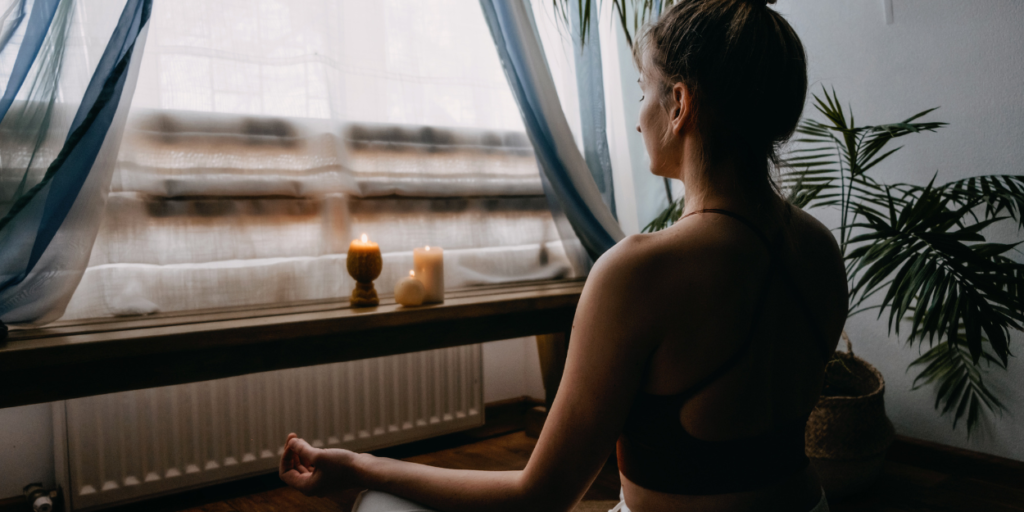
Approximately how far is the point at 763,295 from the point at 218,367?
3.43 ft

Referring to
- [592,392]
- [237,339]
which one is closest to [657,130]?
[592,392]

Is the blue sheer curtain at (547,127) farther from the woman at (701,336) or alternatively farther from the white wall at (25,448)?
the white wall at (25,448)

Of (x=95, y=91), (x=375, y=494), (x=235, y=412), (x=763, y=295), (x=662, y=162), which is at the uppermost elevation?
(x=95, y=91)

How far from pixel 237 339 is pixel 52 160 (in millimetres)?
508

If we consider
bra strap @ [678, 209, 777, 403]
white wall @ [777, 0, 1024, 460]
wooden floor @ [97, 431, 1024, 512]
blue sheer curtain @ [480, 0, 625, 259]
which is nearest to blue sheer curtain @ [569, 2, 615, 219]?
blue sheer curtain @ [480, 0, 625, 259]

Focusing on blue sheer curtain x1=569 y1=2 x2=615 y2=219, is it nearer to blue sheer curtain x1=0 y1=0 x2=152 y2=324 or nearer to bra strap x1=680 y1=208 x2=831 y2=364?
blue sheer curtain x1=0 y1=0 x2=152 y2=324

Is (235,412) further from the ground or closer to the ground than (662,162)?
closer to the ground

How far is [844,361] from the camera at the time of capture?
1793mm

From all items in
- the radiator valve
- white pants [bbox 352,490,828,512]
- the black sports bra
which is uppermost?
the black sports bra

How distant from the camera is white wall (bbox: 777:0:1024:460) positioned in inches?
67.6

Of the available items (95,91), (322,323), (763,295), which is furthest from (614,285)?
(95,91)

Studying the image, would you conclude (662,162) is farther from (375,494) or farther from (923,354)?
(923,354)

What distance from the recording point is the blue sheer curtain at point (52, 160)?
1.21 metres

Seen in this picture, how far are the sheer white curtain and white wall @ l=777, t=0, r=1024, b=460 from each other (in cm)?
105
